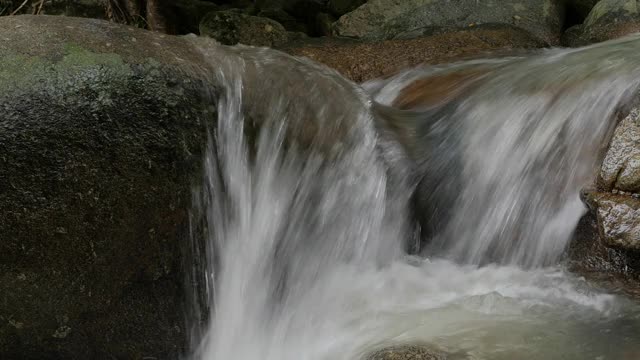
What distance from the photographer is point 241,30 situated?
8.22 metres

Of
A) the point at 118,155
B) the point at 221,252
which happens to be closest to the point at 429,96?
the point at 221,252

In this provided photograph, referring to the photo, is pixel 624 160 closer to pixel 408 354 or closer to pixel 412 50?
pixel 408 354

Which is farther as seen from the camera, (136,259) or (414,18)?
(414,18)

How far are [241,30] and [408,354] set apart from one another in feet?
19.7

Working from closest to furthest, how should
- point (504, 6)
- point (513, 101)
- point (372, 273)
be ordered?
point (372, 273), point (513, 101), point (504, 6)

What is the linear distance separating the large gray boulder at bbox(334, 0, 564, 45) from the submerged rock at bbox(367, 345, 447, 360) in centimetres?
561

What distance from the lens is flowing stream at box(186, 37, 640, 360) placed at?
370 centimetres

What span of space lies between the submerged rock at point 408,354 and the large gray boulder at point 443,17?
561 centimetres

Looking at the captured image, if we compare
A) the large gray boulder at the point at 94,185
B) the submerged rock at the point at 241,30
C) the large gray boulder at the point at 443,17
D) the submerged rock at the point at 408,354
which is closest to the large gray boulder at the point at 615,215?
the submerged rock at the point at 408,354

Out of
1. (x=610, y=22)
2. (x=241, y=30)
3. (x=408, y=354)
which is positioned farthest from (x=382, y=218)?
(x=610, y=22)

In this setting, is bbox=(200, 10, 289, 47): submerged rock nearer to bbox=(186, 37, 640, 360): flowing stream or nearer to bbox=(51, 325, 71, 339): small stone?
bbox=(186, 37, 640, 360): flowing stream

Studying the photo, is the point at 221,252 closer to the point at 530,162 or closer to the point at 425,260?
the point at 425,260

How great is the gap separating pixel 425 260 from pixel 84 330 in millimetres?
2178

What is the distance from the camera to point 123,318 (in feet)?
11.7
